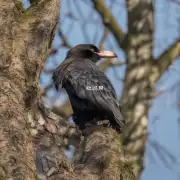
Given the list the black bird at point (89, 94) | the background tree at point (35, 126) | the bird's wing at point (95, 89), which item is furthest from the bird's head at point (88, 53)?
the background tree at point (35, 126)

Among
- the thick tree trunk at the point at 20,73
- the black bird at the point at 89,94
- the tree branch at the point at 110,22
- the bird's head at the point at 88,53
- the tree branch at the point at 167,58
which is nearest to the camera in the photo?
the thick tree trunk at the point at 20,73

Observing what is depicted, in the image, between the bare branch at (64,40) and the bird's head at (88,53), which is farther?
the bare branch at (64,40)

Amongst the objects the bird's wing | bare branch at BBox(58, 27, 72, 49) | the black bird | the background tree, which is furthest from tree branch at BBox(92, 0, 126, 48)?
the background tree

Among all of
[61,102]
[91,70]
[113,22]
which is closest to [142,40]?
[113,22]

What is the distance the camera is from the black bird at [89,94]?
6082 mm

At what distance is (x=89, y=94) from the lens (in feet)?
20.2

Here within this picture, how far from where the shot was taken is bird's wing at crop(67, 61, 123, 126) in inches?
240

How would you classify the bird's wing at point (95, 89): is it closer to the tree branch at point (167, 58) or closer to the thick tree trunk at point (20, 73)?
the thick tree trunk at point (20, 73)

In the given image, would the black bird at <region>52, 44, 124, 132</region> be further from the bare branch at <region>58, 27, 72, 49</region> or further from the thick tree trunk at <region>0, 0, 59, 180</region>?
the bare branch at <region>58, 27, 72, 49</region>

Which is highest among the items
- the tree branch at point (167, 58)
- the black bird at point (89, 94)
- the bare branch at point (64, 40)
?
the black bird at point (89, 94)

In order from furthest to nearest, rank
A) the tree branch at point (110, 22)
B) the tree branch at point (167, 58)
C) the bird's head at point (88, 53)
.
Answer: the tree branch at point (110, 22) < the tree branch at point (167, 58) < the bird's head at point (88, 53)

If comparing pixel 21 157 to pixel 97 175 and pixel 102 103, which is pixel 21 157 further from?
pixel 102 103

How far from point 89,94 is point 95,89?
91mm

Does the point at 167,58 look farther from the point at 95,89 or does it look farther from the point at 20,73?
the point at 20,73
